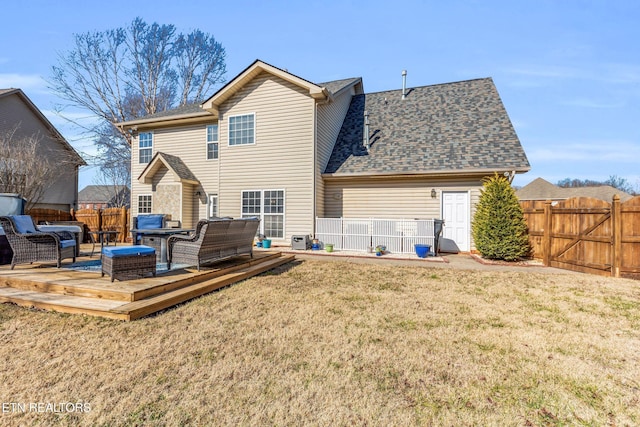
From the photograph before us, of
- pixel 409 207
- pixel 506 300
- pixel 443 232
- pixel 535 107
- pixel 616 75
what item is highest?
pixel 616 75

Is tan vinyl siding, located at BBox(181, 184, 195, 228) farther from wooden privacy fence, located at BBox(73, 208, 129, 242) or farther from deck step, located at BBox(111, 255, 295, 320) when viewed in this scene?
deck step, located at BBox(111, 255, 295, 320)

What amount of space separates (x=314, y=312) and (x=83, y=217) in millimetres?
15311

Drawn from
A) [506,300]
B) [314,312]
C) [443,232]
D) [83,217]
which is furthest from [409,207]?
[83,217]

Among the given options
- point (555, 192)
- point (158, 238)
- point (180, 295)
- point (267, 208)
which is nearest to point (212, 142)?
point (267, 208)

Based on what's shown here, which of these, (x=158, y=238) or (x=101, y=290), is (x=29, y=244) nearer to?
(x=158, y=238)

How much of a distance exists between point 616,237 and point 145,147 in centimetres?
1711

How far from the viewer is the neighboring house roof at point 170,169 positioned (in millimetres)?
12055

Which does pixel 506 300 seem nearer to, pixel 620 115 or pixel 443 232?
pixel 443 232

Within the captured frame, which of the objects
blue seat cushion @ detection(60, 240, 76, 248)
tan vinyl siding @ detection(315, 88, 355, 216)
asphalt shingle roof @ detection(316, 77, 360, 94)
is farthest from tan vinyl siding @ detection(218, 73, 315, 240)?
blue seat cushion @ detection(60, 240, 76, 248)

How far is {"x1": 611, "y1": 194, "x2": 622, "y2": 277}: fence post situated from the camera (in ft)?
22.1

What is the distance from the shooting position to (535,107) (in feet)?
50.9

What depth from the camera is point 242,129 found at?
38.9 feet

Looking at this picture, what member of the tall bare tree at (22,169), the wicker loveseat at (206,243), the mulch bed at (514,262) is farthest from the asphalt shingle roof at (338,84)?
the tall bare tree at (22,169)

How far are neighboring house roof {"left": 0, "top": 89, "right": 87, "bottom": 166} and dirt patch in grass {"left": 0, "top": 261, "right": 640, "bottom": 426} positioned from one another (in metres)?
18.4
